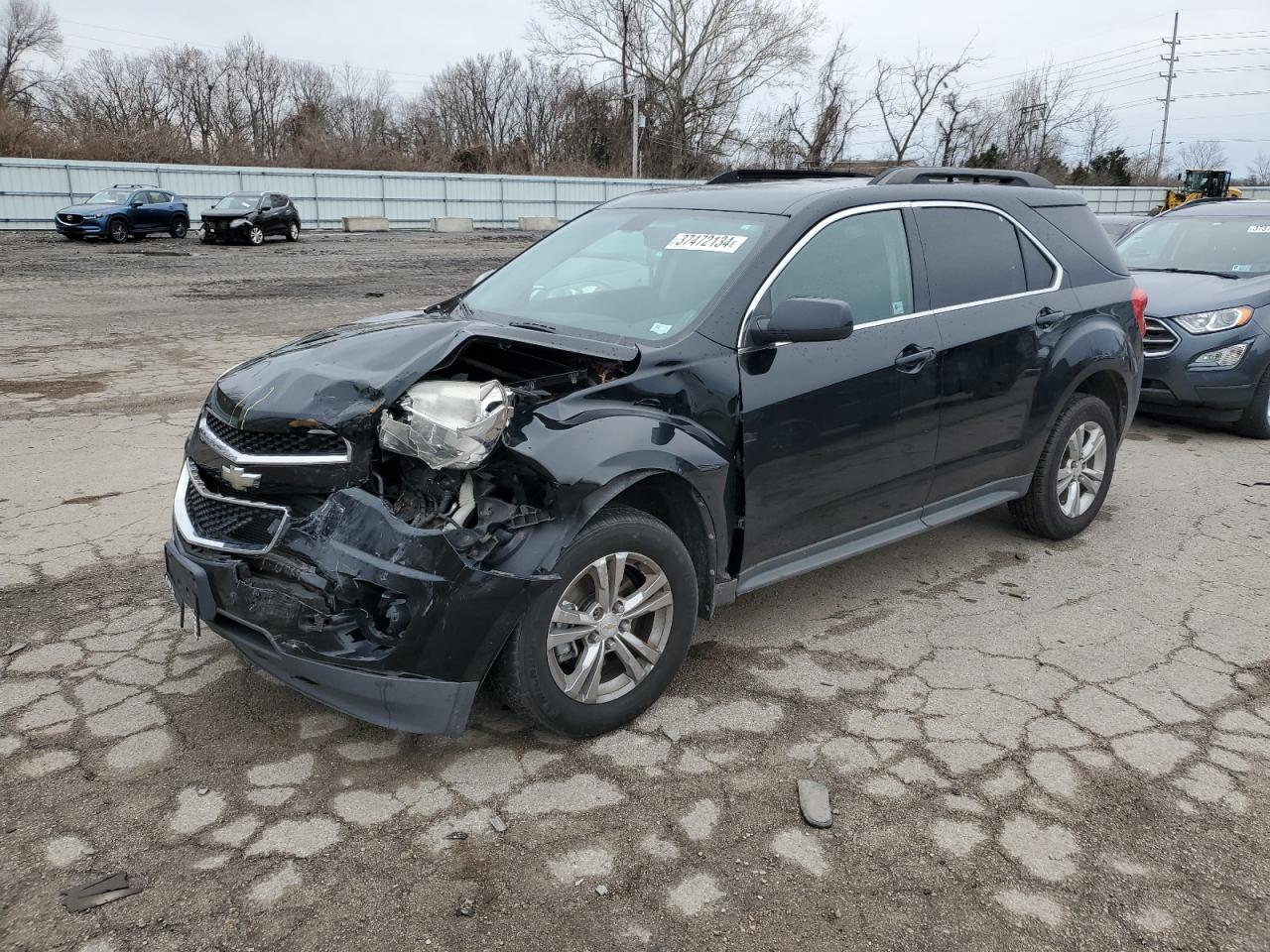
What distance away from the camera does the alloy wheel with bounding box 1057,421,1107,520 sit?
17.0 ft

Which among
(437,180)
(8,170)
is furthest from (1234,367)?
(437,180)

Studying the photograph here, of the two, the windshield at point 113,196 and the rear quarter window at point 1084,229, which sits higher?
the windshield at point 113,196

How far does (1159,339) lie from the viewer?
761 cm

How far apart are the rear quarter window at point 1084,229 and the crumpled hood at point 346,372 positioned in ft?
9.32

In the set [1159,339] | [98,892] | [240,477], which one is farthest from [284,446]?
[1159,339]

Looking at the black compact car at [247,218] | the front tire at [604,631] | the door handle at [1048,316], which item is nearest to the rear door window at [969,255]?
the door handle at [1048,316]

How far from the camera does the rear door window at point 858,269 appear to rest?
384 cm

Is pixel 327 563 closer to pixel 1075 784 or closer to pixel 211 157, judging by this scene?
pixel 1075 784

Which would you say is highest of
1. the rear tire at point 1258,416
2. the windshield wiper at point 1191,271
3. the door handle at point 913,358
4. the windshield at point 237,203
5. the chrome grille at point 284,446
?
the windshield at point 237,203

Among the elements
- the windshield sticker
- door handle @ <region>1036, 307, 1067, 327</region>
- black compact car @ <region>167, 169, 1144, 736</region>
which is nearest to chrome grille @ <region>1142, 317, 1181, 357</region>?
black compact car @ <region>167, 169, 1144, 736</region>

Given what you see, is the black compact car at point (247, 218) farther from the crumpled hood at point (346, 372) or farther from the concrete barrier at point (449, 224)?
the crumpled hood at point (346, 372)

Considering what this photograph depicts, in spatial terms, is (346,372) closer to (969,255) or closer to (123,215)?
(969,255)

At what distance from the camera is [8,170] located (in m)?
29.0

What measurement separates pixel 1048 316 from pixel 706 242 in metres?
1.89
